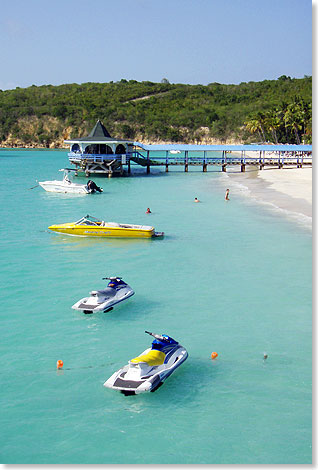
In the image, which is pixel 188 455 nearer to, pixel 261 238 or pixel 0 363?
pixel 0 363

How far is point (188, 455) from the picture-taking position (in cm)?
955

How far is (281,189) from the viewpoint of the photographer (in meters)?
48.2

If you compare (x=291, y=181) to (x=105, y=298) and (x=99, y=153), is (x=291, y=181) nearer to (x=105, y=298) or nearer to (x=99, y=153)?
(x=99, y=153)

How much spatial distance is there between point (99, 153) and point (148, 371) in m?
53.8

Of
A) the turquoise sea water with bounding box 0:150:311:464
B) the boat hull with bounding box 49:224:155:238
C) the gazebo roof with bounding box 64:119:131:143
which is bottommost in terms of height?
the turquoise sea water with bounding box 0:150:311:464

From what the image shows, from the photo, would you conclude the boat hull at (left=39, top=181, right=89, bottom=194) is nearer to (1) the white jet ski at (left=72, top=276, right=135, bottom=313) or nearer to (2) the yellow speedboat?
(2) the yellow speedboat

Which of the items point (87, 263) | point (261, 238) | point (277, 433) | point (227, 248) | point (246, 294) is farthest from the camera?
point (261, 238)

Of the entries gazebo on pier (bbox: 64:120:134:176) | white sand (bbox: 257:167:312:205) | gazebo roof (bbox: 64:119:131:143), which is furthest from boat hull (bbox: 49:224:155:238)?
gazebo roof (bbox: 64:119:131:143)

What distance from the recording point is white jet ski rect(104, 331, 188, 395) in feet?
36.5

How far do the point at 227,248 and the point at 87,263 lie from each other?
6995 mm

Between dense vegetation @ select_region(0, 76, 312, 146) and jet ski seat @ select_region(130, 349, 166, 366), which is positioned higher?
dense vegetation @ select_region(0, 76, 312, 146)

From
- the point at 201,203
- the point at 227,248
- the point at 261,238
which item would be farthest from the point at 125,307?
the point at 201,203

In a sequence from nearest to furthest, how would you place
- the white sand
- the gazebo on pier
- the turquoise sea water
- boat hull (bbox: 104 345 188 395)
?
1. the turquoise sea water
2. boat hull (bbox: 104 345 188 395)
3. the white sand
4. the gazebo on pier

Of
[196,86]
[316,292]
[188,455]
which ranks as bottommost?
[188,455]
